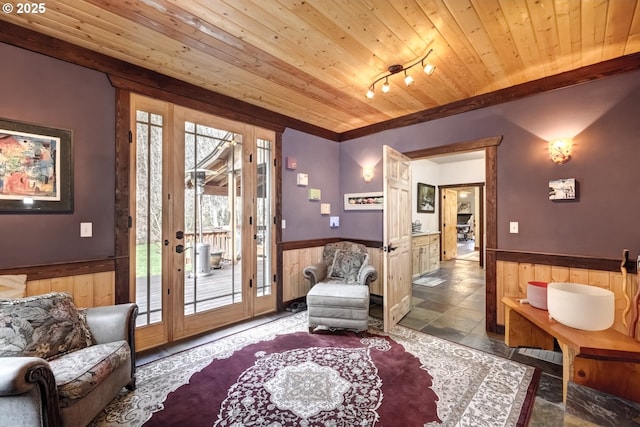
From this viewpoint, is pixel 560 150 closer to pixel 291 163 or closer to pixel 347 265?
pixel 347 265

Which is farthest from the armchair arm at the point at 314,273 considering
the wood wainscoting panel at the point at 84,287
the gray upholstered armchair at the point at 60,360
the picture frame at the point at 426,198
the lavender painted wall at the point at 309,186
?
the picture frame at the point at 426,198

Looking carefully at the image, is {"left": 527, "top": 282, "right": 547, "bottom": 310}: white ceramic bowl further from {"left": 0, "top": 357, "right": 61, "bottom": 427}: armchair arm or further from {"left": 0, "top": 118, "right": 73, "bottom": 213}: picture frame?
{"left": 0, "top": 118, "right": 73, "bottom": 213}: picture frame

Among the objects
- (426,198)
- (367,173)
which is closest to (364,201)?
(367,173)

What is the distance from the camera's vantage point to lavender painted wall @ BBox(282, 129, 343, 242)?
13.1 ft

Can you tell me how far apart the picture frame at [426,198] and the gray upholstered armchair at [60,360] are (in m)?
6.04

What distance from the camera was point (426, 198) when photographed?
6.93 metres

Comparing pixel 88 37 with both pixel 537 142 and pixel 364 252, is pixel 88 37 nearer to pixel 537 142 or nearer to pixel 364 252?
pixel 364 252

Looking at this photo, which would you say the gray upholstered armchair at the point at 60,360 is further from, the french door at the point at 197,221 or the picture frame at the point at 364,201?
the picture frame at the point at 364,201

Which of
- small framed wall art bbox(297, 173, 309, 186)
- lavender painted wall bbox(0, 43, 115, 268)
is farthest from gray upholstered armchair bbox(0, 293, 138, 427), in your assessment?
small framed wall art bbox(297, 173, 309, 186)

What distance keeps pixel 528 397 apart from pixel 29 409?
3.07 meters

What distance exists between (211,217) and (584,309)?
3448mm

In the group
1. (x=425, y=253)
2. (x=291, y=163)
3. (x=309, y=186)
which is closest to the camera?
(x=291, y=163)

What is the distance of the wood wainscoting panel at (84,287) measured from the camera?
2.18 metres

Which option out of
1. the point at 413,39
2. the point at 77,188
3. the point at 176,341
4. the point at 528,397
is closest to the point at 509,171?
the point at 413,39
